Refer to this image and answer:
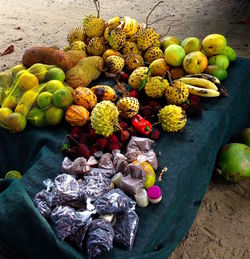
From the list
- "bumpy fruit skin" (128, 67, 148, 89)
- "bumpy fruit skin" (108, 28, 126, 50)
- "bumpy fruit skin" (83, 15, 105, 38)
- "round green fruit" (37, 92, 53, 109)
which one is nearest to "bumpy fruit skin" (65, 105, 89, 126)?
"round green fruit" (37, 92, 53, 109)

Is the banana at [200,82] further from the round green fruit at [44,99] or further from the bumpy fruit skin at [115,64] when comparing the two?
the round green fruit at [44,99]

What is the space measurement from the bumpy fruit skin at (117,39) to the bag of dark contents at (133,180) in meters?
1.59

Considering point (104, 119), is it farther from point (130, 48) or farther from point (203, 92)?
point (130, 48)

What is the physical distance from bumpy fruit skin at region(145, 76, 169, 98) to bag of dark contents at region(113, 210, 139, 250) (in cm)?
115

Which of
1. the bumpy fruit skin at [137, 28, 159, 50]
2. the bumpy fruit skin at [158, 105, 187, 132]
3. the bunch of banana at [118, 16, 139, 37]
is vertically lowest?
the bumpy fruit skin at [158, 105, 187, 132]

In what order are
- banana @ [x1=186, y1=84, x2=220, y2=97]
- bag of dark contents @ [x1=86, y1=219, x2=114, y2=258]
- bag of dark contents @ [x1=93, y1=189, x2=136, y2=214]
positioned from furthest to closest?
banana @ [x1=186, y1=84, x2=220, y2=97], bag of dark contents @ [x1=93, y1=189, x2=136, y2=214], bag of dark contents @ [x1=86, y1=219, x2=114, y2=258]

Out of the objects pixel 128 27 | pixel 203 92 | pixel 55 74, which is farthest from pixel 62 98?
pixel 128 27

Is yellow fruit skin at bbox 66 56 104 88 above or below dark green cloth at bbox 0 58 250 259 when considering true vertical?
above

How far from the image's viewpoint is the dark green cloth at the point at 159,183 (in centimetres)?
165

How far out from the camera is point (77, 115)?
2.33 m

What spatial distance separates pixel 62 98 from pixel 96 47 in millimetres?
988

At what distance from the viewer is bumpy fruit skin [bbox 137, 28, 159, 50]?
121 inches

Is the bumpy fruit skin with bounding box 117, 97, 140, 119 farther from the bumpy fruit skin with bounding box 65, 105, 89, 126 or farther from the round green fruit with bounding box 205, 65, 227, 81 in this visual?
the round green fruit with bounding box 205, 65, 227, 81

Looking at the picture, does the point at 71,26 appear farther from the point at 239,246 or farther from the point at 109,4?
the point at 239,246
